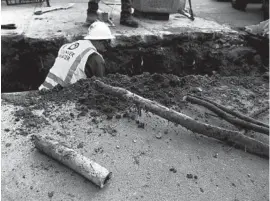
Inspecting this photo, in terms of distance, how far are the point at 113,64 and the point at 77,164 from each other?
10.0 feet

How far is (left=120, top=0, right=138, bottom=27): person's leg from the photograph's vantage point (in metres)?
5.66

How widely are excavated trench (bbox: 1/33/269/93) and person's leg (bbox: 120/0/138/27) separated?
536 millimetres

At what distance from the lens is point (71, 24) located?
5.61m

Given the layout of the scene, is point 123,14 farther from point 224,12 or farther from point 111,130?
point 111,130

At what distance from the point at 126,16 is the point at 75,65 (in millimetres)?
2499

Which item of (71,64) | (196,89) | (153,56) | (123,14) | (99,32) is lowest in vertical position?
(153,56)

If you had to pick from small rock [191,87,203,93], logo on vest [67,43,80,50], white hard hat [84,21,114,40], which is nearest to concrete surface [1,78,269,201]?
small rock [191,87,203,93]

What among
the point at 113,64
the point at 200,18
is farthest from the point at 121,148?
the point at 200,18

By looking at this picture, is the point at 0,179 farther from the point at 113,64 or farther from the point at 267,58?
the point at 267,58

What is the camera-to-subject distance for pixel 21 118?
10.4 ft

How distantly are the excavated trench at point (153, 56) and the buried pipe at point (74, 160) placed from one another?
8.50ft

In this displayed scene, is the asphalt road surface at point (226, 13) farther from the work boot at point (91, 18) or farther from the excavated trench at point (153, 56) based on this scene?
the work boot at point (91, 18)

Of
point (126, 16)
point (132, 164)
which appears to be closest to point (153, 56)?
point (126, 16)

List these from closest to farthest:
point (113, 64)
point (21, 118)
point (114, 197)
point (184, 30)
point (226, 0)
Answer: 1. point (114, 197)
2. point (21, 118)
3. point (113, 64)
4. point (184, 30)
5. point (226, 0)
